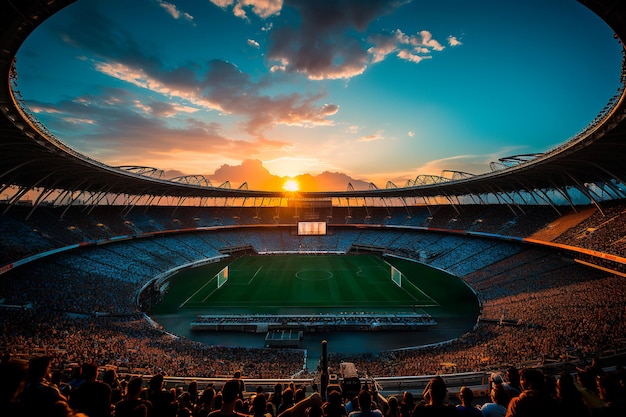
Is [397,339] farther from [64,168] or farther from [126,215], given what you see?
[126,215]

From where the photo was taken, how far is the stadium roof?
1114 cm

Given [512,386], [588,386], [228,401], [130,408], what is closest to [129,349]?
[130,408]

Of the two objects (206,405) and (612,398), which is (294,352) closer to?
(206,405)

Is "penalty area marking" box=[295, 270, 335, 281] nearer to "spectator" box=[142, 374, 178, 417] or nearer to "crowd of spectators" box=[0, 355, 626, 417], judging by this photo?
"crowd of spectators" box=[0, 355, 626, 417]

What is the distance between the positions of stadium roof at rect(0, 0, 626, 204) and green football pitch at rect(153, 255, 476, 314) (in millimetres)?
14619

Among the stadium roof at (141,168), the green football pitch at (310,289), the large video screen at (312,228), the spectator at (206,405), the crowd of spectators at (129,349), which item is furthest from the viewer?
the large video screen at (312,228)

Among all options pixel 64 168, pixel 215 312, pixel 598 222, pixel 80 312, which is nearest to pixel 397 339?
pixel 215 312

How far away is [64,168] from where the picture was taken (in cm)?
3088

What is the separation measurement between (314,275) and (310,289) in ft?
23.7

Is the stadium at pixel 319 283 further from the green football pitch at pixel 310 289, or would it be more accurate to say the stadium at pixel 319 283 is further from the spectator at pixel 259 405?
the spectator at pixel 259 405

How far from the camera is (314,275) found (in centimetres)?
4603

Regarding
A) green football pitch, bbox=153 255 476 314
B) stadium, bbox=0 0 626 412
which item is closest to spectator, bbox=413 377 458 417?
stadium, bbox=0 0 626 412

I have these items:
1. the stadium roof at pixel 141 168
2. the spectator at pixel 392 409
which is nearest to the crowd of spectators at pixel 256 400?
the spectator at pixel 392 409

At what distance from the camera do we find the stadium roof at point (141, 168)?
11141mm
